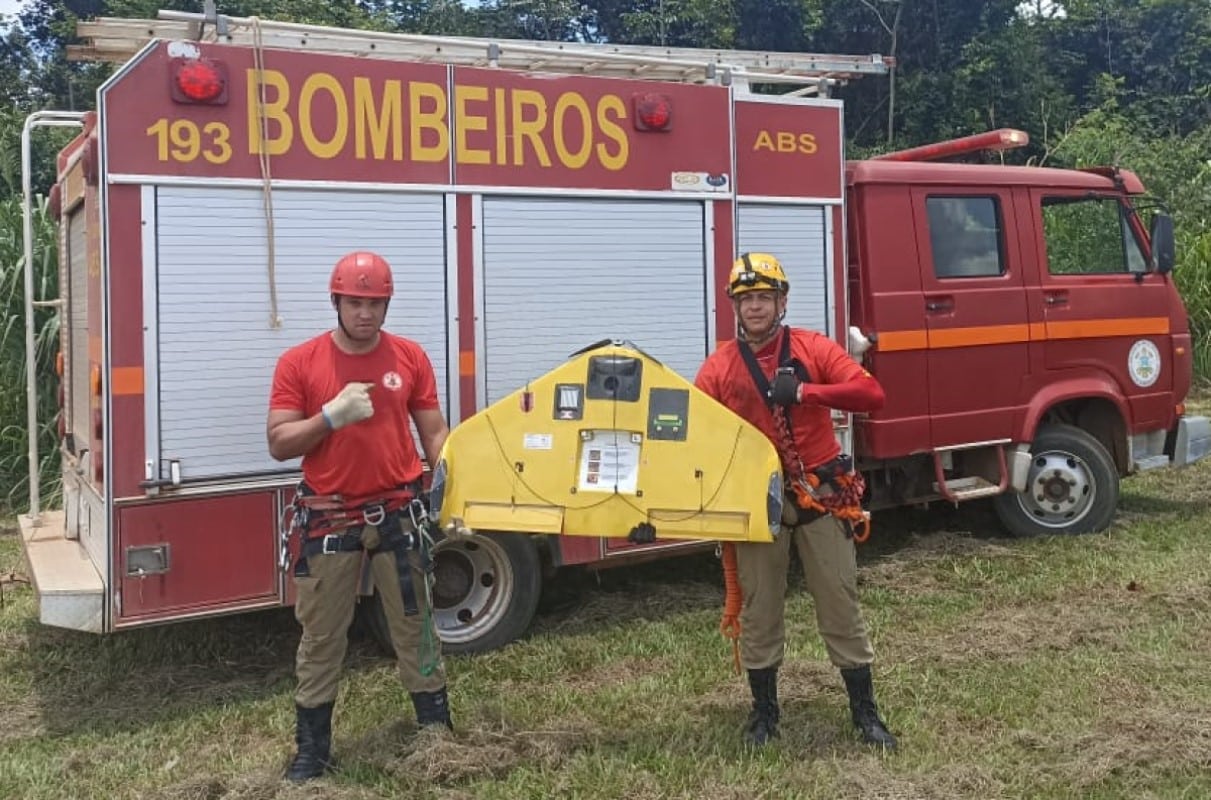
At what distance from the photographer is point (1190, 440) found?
7.55 metres

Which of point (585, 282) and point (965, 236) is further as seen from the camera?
point (965, 236)

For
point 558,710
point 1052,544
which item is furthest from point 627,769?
point 1052,544

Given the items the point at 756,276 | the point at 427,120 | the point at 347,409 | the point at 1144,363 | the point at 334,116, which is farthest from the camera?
the point at 1144,363

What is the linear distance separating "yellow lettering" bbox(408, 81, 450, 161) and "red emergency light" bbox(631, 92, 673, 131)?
0.98m

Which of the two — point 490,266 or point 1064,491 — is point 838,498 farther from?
point 1064,491

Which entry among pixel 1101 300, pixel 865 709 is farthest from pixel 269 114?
pixel 1101 300

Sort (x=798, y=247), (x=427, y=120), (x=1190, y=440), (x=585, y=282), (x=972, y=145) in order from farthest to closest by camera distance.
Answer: (x=1190, y=440), (x=972, y=145), (x=798, y=247), (x=585, y=282), (x=427, y=120)

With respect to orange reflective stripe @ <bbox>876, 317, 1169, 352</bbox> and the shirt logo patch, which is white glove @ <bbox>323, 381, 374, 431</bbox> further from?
orange reflective stripe @ <bbox>876, 317, 1169, 352</bbox>

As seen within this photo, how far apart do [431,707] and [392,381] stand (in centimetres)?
123

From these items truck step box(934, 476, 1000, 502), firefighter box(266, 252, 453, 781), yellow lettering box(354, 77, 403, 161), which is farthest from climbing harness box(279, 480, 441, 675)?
truck step box(934, 476, 1000, 502)

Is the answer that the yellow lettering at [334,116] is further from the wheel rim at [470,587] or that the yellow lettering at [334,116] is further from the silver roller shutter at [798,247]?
the silver roller shutter at [798,247]

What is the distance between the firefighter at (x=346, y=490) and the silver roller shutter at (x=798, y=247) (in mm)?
2441

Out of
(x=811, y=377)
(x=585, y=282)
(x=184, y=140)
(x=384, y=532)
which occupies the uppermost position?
(x=184, y=140)

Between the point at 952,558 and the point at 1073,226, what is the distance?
2404 mm
